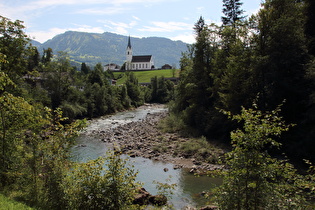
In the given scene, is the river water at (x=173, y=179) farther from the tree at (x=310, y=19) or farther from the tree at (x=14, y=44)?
the tree at (x=310, y=19)

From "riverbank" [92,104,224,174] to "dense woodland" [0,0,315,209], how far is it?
2791 millimetres

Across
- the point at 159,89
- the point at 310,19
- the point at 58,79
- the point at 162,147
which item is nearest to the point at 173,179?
the point at 162,147

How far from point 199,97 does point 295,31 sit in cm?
1570

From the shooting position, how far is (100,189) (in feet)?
26.4

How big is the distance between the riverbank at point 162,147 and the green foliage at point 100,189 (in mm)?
8950

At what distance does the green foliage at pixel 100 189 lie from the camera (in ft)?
26.3

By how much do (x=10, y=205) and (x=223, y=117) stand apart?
→ 77.6 feet

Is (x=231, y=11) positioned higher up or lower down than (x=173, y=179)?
higher up

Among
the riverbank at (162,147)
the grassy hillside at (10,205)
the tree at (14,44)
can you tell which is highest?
the tree at (14,44)

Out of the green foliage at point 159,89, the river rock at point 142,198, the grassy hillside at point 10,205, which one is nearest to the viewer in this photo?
the grassy hillside at point 10,205

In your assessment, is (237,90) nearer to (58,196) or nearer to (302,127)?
(302,127)

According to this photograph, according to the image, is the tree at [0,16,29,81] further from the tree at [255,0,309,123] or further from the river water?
the tree at [255,0,309,123]

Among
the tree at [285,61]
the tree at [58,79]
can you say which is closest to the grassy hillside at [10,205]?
the tree at [285,61]

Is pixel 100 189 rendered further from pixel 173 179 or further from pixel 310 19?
pixel 310 19
